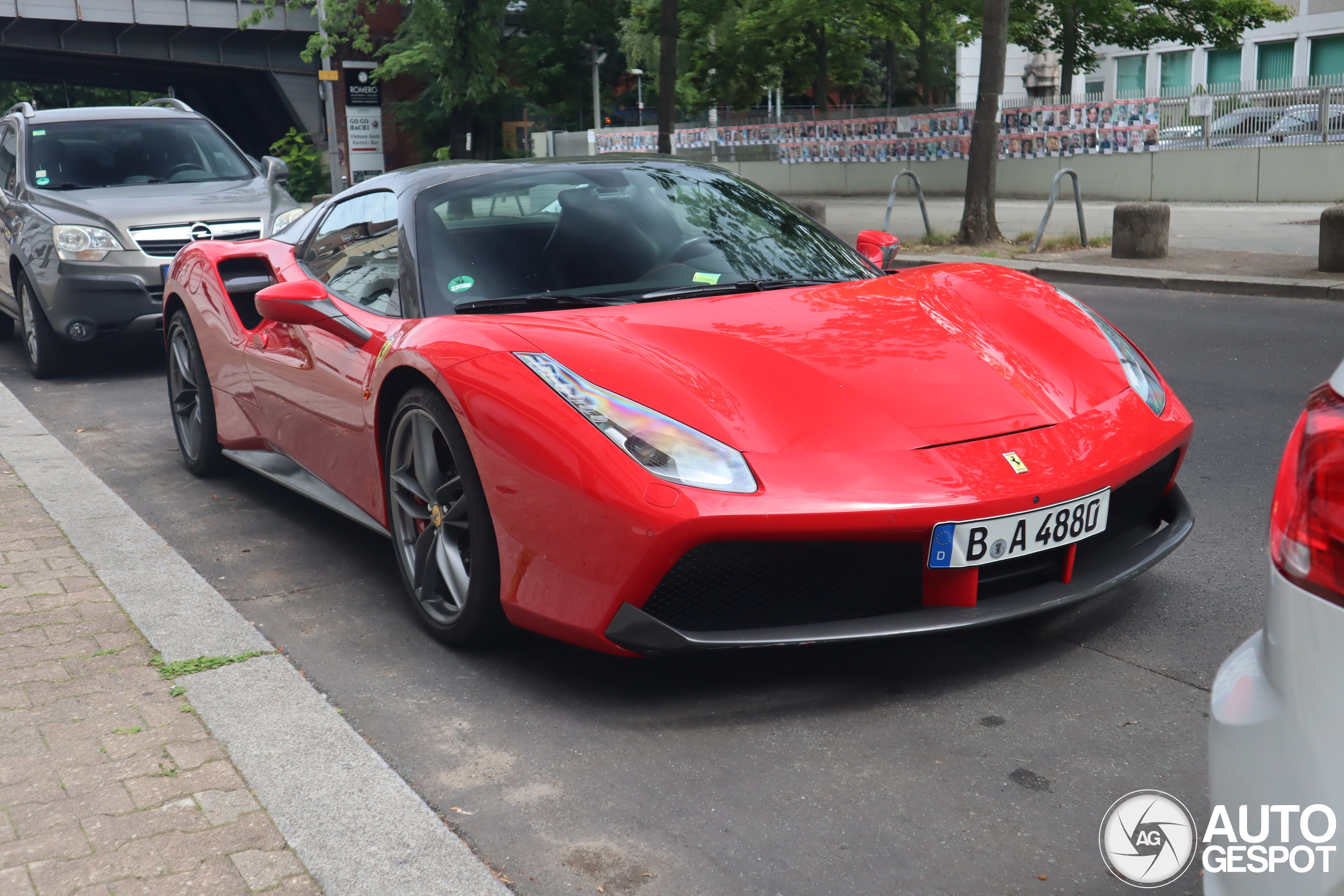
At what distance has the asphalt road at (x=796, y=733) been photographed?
240cm

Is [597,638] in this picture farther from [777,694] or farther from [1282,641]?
[1282,641]

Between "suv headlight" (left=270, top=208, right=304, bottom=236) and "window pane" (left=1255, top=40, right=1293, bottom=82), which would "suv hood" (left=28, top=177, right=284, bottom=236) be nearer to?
"suv headlight" (left=270, top=208, right=304, bottom=236)

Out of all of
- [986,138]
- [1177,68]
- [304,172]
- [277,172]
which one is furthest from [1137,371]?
[1177,68]

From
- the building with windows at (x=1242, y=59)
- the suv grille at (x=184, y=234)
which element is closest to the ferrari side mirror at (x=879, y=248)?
the suv grille at (x=184, y=234)

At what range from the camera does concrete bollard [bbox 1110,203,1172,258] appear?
12.7 meters

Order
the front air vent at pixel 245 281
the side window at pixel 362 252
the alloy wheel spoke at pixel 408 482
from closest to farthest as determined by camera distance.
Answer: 1. the alloy wheel spoke at pixel 408 482
2. the side window at pixel 362 252
3. the front air vent at pixel 245 281

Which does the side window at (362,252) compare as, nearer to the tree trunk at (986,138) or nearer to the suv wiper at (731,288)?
the suv wiper at (731,288)

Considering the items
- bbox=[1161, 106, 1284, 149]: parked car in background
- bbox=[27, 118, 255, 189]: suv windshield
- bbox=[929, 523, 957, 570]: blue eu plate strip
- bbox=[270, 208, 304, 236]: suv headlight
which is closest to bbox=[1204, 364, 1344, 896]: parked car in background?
bbox=[929, 523, 957, 570]: blue eu plate strip

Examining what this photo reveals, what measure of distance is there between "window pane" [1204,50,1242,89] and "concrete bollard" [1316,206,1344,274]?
109 ft

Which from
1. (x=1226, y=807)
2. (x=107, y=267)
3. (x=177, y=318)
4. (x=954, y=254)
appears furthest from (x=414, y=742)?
(x=954, y=254)

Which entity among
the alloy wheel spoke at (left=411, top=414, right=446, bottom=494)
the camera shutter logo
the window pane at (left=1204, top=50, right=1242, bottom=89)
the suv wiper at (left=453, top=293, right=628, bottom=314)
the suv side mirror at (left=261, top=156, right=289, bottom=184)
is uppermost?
the window pane at (left=1204, top=50, right=1242, bottom=89)

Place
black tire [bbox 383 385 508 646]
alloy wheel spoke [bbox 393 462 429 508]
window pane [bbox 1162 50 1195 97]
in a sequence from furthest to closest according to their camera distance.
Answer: window pane [bbox 1162 50 1195 97] < alloy wheel spoke [bbox 393 462 429 508] < black tire [bbox 383 385 508 646]

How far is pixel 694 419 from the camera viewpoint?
2941 millimetres

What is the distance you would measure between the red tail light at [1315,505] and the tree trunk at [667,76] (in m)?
19.6
